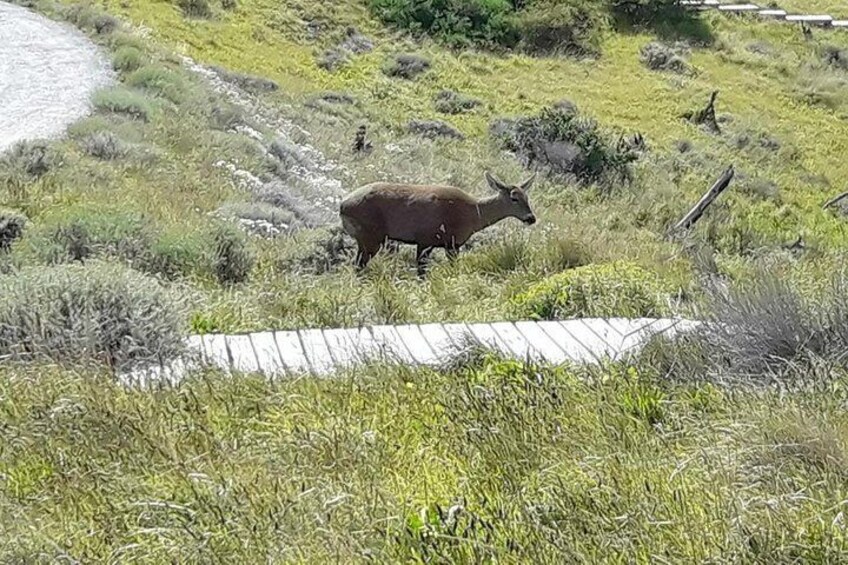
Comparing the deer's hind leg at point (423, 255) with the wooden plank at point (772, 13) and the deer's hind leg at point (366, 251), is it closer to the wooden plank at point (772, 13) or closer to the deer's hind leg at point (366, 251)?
the deer's hind leg at point (366, 251)

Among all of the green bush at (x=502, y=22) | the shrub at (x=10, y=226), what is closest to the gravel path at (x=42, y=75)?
the shrub at (x=10, y=226)

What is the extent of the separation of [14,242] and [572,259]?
493 centimetres

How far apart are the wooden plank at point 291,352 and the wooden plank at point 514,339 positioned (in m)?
1.13

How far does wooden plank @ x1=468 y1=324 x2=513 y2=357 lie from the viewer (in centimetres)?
538

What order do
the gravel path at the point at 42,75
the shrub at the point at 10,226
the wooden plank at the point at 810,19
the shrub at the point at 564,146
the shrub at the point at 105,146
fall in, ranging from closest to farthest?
the shrub at the point at 10,226
the shrub at the point at 105,146
the gravel path at the point at 42,75
the shrub at the point at 564,146
the wooden plank at the point at 810,19

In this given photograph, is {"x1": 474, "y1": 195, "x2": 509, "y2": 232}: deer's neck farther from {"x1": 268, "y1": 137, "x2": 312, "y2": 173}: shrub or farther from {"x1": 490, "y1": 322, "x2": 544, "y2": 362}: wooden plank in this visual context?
{"x1": 268, "y1": 137, "x2": 312, "y2": 173}: shrub

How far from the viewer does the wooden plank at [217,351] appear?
525cm

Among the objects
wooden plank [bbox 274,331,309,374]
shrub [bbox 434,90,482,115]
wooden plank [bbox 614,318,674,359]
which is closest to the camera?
wooden plank [bbox 274,331,309,374]

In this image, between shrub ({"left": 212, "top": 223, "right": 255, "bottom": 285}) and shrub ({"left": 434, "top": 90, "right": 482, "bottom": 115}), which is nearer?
shrub ({"left": 212, "top": 223, "right": 255, "bottom": 285})

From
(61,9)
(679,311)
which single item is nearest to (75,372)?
(679,311)

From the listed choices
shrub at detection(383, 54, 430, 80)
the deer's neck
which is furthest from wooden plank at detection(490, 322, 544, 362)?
shrub at detection(383, 54, 430, 80)

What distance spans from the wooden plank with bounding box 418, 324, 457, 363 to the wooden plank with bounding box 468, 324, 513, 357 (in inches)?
6.2

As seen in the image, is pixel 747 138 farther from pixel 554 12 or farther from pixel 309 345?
pixel 309 345

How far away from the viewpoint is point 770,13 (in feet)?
151
